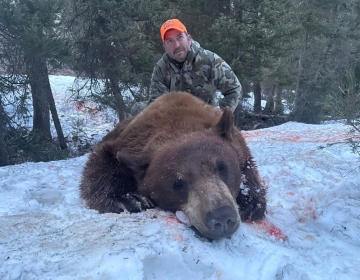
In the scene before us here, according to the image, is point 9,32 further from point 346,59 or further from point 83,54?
point 346,59

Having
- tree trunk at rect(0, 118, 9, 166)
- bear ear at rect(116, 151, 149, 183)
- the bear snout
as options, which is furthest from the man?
tree trunk at rect(0, 118, 9, 166)

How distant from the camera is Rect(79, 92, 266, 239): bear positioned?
3.11 metres

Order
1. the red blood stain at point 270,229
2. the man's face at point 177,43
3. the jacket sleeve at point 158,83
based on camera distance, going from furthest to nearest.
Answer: the jacket sleeve at point 158,83, the man's face at point 177,43, the red blood stain at point 270,229

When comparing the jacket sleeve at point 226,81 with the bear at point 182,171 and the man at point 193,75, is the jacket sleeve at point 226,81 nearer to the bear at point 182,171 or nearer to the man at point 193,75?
the man at point 193,75

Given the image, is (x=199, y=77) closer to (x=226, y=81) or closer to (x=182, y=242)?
(x=226, y=81)

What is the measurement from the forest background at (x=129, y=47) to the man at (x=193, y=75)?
3.22 meters

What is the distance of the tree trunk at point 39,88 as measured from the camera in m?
9.49

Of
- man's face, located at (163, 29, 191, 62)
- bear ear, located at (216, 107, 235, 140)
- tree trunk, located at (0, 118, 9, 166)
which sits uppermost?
man's face, located at (163, 29, 191, 62)

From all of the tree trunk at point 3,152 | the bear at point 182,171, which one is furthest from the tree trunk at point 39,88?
the bear at point 182,171

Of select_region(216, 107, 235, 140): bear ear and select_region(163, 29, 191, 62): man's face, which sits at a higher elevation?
select_region(163, 29, 191, 62): man's face

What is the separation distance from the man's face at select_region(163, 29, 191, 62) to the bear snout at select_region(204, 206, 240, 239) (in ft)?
11.1

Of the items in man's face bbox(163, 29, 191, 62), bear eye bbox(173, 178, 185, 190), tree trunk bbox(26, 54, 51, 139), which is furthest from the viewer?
tree trunk bbox(26, 54, 51, 139)

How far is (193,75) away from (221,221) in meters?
3.61

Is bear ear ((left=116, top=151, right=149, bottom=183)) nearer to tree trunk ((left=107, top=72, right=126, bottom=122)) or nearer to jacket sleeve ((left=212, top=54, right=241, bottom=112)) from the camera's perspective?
jacket sleeve ((left=212, top=54, right=241, bottom=112))
